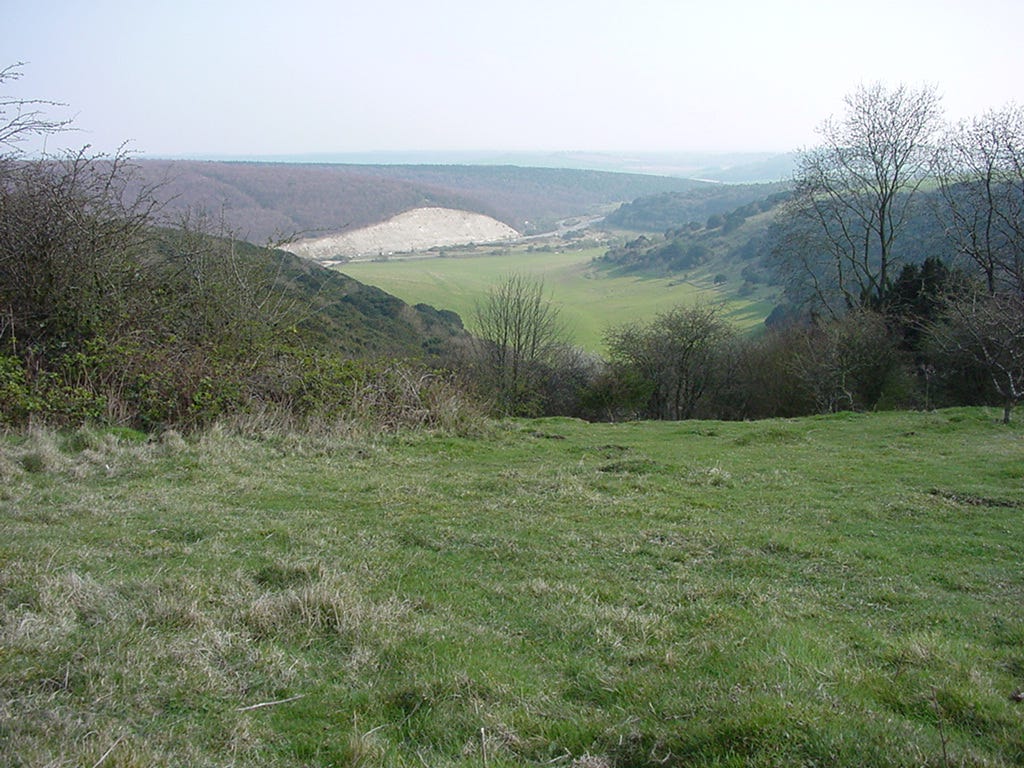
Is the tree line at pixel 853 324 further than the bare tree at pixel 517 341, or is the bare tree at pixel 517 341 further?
the bare tree at pixel 517 341

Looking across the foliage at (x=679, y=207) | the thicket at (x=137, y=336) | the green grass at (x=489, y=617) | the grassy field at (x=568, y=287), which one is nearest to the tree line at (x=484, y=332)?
the thicket at (x=137, y=336)

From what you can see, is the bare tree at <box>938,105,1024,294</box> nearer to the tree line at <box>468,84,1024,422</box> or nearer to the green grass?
the tree line at <box>468,84,1024,422</box>

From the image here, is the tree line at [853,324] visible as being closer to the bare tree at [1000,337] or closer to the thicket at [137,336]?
the bare tree at [1000,337]

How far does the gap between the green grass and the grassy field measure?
48903 millimetres

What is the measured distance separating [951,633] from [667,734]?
269 centimetres

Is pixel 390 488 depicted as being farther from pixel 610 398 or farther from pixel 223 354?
pixel 610 398

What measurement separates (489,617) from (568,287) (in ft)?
288

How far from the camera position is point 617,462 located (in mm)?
11031

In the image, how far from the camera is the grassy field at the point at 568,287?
222ft

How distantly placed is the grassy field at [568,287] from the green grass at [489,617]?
48.9m

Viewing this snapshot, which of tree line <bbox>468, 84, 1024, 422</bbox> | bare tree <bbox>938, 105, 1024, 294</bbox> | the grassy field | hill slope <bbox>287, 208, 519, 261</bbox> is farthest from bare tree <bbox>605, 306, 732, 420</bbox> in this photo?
hill slope <bbox>287, 208, 519, 261</bbox>

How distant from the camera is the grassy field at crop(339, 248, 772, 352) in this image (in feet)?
222

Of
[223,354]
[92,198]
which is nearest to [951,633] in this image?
[223,354]

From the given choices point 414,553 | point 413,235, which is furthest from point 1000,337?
point 413,235
